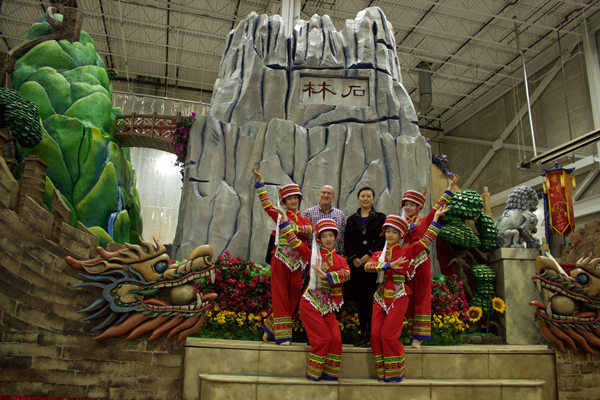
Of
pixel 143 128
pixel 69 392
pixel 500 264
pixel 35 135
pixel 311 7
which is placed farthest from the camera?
pixel 311 7

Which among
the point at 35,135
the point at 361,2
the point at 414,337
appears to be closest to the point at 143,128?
the point at 35,135

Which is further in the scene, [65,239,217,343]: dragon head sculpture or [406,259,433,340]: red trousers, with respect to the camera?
[406,259,433,340]: red trousers

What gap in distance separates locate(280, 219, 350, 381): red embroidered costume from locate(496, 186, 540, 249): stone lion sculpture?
311 centimetres

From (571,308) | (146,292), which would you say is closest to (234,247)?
(146,292)

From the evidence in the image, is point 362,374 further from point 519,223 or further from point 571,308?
point 519,223

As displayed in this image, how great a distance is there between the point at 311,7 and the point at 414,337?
10925 mm

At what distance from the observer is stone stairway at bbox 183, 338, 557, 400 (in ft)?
12.7

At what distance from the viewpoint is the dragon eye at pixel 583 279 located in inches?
180

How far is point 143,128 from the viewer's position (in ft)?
34.4

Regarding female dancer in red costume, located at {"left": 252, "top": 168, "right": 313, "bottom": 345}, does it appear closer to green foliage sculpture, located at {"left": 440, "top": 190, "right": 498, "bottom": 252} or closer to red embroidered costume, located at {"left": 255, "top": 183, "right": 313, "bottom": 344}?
red embroidered costume, located at {"left": 255, "top": 183, "right": 313, "bottom": 344}

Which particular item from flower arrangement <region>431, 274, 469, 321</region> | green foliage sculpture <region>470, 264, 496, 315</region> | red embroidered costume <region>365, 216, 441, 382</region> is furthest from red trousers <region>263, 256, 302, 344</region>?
A: green foliage sculpture <region>470, 264, 496, 315</region>

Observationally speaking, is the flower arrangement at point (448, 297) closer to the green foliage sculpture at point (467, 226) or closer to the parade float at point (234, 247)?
the parade float at point (234, 247)

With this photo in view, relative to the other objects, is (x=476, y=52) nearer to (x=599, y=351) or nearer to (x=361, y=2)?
(x=361, y=2)

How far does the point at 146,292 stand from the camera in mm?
4160
